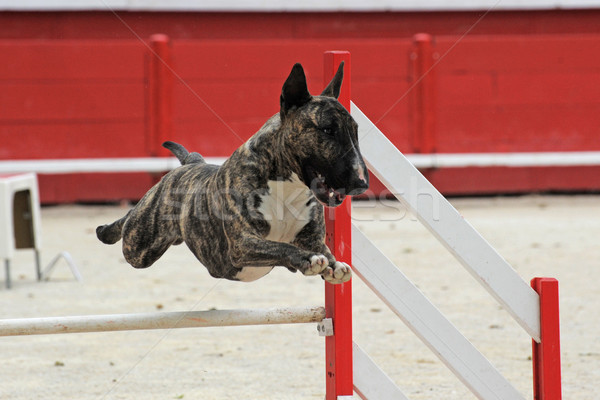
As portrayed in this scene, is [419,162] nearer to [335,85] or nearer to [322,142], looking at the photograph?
[335,85]

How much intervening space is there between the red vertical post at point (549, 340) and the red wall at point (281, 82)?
7.65 meters

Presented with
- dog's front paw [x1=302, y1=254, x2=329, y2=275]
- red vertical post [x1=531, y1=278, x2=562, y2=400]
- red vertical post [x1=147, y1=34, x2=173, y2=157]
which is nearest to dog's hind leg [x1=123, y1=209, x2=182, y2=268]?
dog's front paw [x1=302, y1=254, x2=329, y2=275]

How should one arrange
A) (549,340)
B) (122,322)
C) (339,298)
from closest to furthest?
(122,322), (339,298), (549,340)

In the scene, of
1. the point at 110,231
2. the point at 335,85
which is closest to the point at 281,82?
the point at 110,231

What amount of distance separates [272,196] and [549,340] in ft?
4.37

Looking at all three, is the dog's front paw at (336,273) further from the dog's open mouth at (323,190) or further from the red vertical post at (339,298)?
the red vertical post at (339,298)

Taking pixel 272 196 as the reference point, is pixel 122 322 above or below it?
below

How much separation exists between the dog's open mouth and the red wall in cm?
860

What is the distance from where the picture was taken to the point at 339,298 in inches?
115

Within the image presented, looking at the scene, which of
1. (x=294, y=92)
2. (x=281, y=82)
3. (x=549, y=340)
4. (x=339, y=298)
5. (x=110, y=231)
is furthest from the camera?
(x=281, y=82)

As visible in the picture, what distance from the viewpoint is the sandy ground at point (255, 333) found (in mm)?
4391

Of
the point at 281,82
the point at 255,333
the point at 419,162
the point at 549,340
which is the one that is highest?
the point at 281,82

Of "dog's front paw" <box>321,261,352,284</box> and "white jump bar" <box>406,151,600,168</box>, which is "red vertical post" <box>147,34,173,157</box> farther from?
"dog's front paw" <box>321,261,352,284</box>

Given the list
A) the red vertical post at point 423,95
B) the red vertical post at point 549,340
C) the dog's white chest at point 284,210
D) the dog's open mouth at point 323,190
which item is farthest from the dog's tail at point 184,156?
the red vertical post at point 423,95
